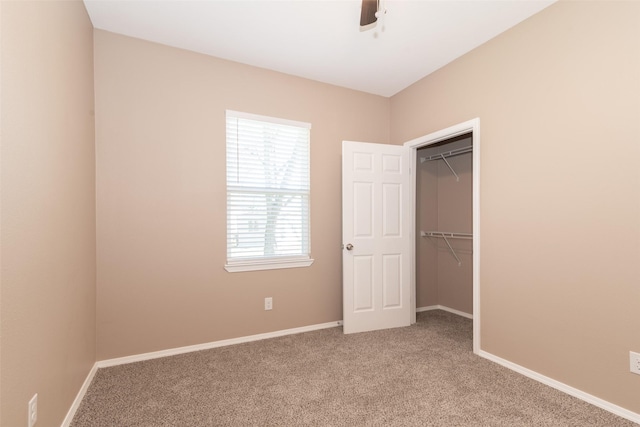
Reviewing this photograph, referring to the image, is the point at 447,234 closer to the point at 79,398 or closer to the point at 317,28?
the point at 317,28

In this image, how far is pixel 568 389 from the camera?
7.19 feet

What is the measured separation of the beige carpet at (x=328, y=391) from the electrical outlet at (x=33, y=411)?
1.81 ft

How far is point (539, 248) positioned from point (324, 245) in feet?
6.65

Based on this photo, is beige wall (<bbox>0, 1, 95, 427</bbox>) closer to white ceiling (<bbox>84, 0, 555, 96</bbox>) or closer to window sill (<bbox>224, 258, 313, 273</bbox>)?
white ceiling (<bbox>84, 0, 555, 96</bbox>)

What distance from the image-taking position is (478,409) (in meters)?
1.99

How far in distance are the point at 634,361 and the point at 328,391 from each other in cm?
190

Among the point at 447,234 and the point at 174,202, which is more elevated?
the point at 174,202

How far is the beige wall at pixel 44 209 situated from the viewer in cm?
125

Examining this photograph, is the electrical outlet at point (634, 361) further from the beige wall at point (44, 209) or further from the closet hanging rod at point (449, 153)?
the beige wall at point (44, 209)

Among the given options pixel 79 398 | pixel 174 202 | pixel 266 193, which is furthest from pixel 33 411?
pixel 266 193

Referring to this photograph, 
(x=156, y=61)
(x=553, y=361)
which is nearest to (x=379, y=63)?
(x=156, y=61)

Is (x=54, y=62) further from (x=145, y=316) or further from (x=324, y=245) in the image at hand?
(x=324, y=245)

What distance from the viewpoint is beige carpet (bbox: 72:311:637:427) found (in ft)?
6.25

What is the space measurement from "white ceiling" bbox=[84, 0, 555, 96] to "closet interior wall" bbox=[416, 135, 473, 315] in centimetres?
139
